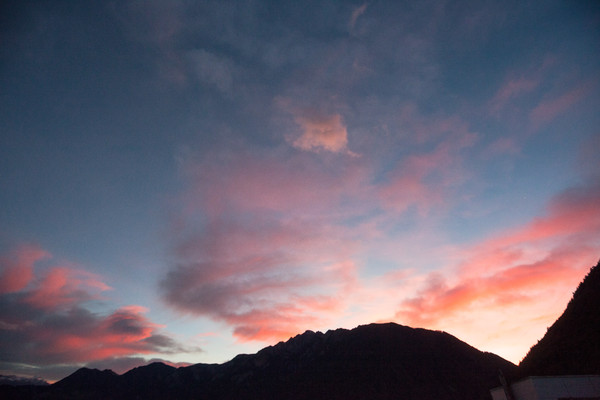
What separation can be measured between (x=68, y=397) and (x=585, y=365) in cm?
15735

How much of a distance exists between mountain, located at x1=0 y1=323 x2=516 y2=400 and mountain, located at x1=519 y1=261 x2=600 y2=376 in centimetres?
2421

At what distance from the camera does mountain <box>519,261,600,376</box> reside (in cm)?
4562

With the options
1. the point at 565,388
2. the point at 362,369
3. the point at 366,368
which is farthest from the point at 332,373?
the point at 565,388

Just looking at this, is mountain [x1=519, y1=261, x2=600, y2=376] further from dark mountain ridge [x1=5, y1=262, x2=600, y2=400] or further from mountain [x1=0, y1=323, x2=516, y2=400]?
mountain [x1=0, y1=323, x2=516, y2=400]

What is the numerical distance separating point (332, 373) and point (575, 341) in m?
61.5

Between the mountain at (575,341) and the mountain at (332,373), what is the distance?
24.2 meters

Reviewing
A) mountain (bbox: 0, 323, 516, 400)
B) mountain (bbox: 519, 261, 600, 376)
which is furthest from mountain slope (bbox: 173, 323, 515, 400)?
mountain (bbox: 519, 261, 600, 376)

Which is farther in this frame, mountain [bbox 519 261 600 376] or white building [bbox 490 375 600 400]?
mountain [bbox 519 261 600 376]

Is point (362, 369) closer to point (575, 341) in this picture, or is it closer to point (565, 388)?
point (575, 341)

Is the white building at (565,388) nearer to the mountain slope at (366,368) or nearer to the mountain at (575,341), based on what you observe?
the mountain at (575,341)

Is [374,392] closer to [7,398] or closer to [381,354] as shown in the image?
[381,354]

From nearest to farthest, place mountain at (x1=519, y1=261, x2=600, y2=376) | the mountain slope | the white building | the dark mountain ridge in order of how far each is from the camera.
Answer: the white building < mountain at (x1=519, y1=261, x2=600, y2=376) < the dark mountain ridge < the mountain slope

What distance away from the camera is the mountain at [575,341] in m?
45.6

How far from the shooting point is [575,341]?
50.4 metres
